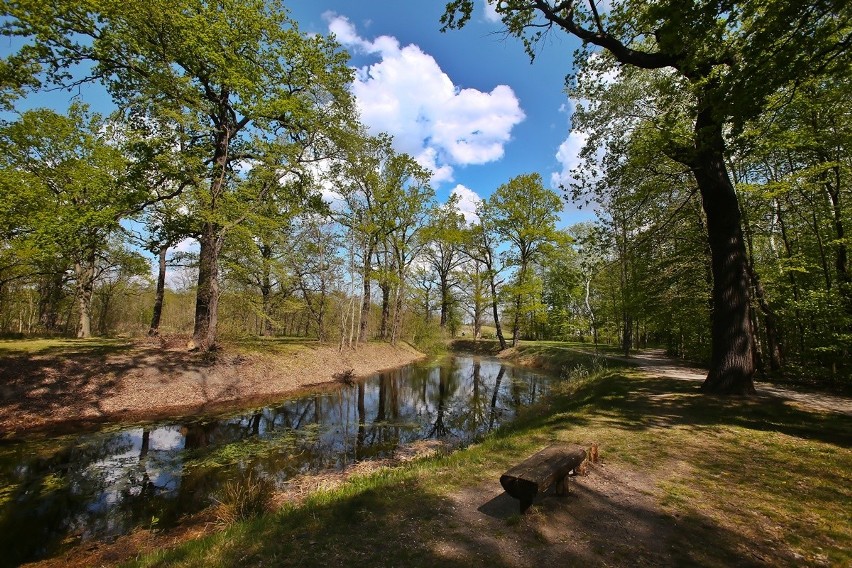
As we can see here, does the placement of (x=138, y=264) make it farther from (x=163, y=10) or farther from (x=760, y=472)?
(x=760, y=472)

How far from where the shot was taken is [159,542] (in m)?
5.37

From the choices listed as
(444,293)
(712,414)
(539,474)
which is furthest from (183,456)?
(444,293)

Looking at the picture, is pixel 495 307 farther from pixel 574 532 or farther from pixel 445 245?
pixel 574 532

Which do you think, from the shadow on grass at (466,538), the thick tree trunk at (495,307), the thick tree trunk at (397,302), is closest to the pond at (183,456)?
the shadow on grass at (466,538)

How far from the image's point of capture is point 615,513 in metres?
4.61

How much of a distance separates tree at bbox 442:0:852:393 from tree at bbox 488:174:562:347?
Answer: 19.8 metres

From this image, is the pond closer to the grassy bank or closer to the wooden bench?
the grassy bank

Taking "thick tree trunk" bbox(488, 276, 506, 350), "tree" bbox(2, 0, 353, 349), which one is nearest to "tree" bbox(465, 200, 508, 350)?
"thick tree trunk" bbox(488, 276, 506, 350)

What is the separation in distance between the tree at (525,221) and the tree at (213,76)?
17.9m

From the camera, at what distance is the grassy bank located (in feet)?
12.6

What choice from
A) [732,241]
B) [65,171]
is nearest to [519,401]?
[732,241]

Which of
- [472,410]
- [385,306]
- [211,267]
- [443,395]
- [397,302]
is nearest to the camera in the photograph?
[472,410]

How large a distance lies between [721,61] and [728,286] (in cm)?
536

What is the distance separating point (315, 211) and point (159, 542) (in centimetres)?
1753
